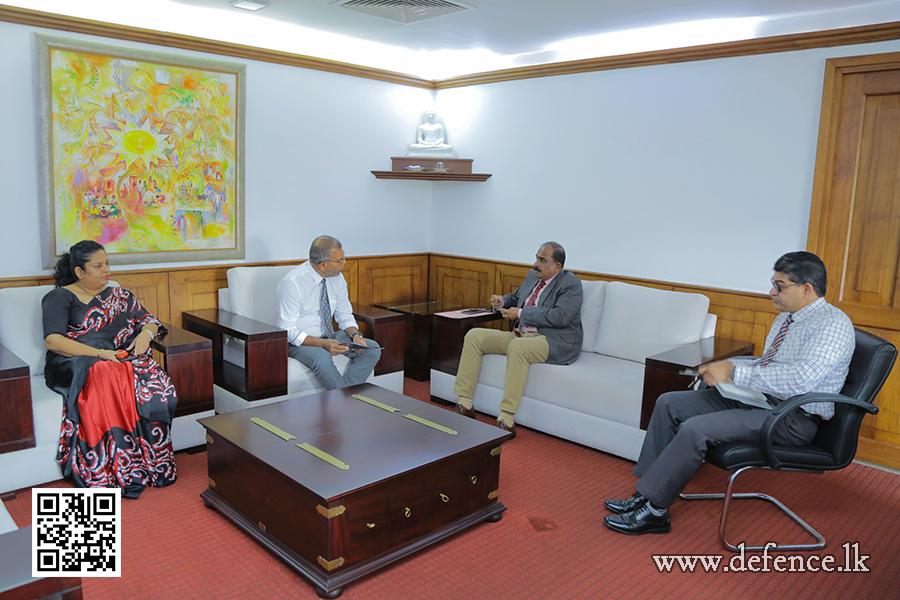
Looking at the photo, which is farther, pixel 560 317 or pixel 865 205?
pixel 560 317

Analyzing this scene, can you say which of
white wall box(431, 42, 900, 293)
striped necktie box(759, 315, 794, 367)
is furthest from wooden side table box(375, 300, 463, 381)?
striped necktie box(759, 315, 794, 367)

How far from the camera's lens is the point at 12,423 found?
2.92 metres

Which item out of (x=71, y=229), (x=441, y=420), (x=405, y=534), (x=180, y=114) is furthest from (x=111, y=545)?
(x=180, y=114)

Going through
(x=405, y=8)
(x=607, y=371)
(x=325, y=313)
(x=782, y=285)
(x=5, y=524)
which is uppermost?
(x=405, y=8)

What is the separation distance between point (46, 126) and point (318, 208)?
1.88m

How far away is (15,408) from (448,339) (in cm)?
250

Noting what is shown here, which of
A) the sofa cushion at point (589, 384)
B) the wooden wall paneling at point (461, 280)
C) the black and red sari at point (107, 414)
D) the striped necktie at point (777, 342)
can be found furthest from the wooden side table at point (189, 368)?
the striped necktie at point (777, 342)

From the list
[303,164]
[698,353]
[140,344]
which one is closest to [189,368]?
[140,344]

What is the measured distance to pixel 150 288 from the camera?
4191 millimetres

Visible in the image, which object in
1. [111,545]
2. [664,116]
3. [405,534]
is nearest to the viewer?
[111,545]

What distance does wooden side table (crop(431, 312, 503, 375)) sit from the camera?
14.5 ft

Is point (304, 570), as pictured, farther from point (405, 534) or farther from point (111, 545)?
point (111, 545)

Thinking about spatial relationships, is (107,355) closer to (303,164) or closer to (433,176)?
(303,164)

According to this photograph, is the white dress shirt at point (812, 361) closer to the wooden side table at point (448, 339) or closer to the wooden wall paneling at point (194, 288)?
the wooden side table at point (448, 339)
